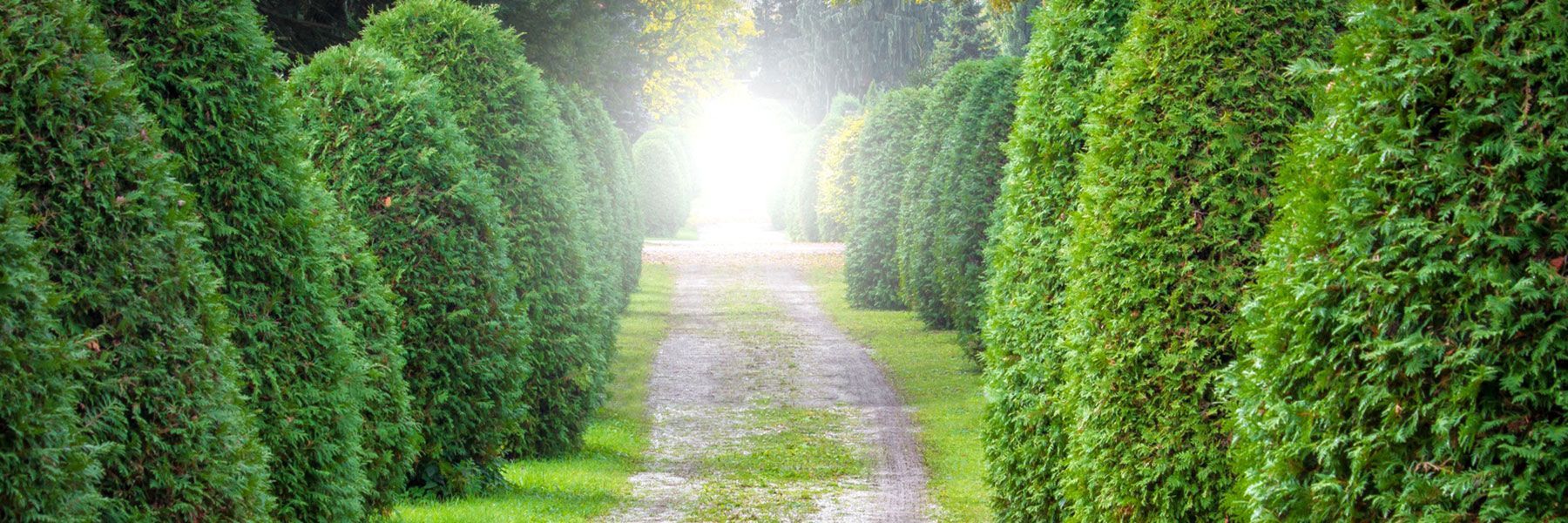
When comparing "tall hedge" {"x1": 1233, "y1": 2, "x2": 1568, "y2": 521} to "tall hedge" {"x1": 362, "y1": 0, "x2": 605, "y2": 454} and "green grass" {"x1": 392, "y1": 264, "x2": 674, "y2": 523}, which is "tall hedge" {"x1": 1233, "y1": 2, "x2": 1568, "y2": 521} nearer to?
"green grass" {"x1": 392, "y1": 264, "x2": 674, "y2": 523}

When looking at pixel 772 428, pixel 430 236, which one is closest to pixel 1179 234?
pixel 430 236

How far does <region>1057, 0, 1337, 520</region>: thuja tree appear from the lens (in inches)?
224

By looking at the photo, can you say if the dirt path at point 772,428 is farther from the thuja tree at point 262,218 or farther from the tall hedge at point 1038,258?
the thuja tree at point 262,218

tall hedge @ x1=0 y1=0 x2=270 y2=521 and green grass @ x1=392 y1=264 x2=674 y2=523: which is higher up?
tall hedge @ x1=0 y1=0 x2=270 y2=521

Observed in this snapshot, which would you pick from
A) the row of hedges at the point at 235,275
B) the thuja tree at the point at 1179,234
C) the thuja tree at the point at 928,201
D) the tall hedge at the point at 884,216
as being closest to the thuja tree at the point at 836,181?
the tall hedge at the point at 884,216

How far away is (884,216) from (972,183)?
7.62m

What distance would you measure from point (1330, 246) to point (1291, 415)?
0.50 metres

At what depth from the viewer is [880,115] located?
27297 millimetres

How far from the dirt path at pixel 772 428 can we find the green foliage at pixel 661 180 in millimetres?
16749

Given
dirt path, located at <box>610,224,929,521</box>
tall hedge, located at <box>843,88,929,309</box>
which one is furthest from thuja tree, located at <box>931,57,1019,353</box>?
tall hedge, located at <box>843,88,929,309</box>

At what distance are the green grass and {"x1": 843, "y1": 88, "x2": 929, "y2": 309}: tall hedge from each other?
29.5 feet

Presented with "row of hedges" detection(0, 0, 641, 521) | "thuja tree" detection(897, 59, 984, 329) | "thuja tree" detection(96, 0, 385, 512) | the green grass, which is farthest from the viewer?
"thuja tree" detection(897, 59, 984, 329)

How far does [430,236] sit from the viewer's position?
29.8ft

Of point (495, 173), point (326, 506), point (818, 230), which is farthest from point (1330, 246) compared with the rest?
point (818, 230)
